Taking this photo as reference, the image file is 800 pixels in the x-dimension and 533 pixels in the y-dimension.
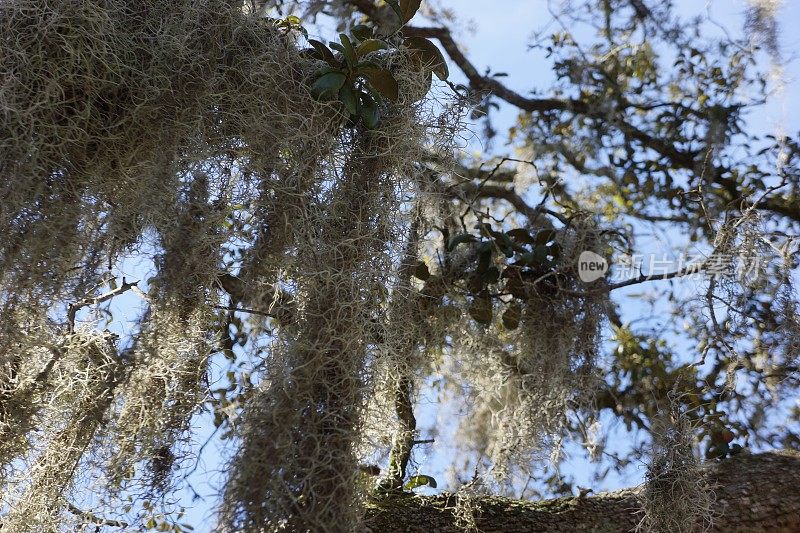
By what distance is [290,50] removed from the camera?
1519 mm

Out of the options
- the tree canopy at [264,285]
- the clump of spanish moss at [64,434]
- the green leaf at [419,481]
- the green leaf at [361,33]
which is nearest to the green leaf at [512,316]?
the tree canopy at [264,285]

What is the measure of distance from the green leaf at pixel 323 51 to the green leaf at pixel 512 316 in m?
0.79

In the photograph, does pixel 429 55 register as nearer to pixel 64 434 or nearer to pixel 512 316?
pixel 512 316

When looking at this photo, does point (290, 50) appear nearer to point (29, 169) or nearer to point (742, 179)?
point (29, 169)

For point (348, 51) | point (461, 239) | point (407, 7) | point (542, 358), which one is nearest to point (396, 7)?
point (407, 7)

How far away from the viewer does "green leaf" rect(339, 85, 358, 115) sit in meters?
1.45

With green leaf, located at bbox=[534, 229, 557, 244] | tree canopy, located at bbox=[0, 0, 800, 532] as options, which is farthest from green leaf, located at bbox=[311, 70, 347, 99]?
green leaf, located at bbox=[534, 229, 557, 244]

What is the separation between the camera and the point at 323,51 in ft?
4.99

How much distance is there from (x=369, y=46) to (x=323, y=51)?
110 millimetres

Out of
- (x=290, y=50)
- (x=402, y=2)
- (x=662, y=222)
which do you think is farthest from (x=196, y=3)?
(x=662, y=222)

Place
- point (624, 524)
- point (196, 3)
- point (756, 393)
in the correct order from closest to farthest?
point (196, 3), point (624, 524), point (756, 393)

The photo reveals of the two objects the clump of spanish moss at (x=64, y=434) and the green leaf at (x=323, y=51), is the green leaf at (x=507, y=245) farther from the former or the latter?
the clump of spanish moss at (x=64, y=434)

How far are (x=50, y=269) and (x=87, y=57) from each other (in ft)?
1.16

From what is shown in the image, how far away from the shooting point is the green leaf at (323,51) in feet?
4.99
